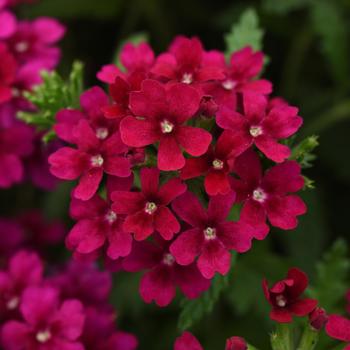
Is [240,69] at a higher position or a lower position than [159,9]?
higher

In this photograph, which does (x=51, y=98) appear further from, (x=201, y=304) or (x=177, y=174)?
(x=201, y=304)

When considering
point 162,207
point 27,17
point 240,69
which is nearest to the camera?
point 162,207

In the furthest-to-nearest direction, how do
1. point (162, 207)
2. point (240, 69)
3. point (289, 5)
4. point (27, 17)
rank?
point (27, 17) < point (289, 5) < point (240, 69) < point (162, 207)

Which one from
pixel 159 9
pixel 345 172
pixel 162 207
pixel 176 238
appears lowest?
pixel 345 172

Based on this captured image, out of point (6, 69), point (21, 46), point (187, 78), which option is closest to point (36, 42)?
point (21, 46)

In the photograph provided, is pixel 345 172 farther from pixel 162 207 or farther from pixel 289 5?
pixel 162 207

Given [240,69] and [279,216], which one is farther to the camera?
[240,69]

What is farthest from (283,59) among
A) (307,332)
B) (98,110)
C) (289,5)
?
(307,332)
